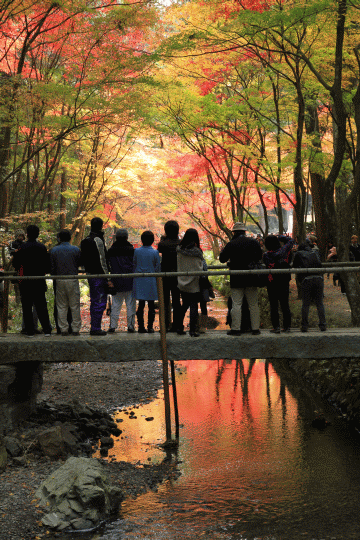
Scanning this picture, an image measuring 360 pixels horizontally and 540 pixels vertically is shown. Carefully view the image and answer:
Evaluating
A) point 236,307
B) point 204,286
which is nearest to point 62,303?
point 204,286

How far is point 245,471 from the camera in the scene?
8281 millimetres

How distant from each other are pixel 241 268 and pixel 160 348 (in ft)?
5.83

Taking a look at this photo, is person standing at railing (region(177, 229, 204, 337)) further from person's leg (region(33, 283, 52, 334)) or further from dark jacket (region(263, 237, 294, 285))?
person's leg (region(33, 283, 52, 334))

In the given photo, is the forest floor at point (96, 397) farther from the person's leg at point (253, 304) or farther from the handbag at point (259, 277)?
the handbag at point (259, 277)

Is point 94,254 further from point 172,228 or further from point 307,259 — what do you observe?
point 307,259

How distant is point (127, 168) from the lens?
69.7ft

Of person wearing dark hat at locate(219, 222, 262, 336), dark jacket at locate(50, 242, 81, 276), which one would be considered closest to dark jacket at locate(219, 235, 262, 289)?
person wearing dark hat at locate(219, 222, 262, 336)

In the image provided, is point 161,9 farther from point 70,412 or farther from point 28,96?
point 70,412

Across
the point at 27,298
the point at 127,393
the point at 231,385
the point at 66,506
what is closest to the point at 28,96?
the point at 27,298

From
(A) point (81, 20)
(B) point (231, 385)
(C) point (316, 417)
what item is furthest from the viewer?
(B) point (231, 385)

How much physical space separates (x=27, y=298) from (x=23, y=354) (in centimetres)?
89

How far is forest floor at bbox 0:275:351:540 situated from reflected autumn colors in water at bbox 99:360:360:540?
0.45 meters

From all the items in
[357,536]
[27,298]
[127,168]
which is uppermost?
[127,168]

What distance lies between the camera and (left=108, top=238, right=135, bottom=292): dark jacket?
336 inches
